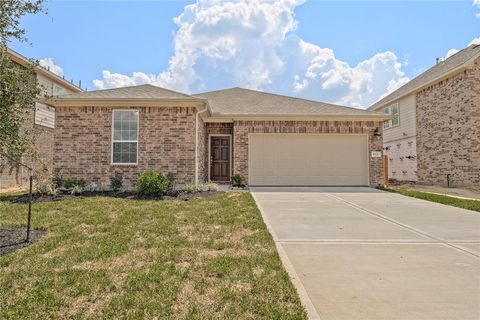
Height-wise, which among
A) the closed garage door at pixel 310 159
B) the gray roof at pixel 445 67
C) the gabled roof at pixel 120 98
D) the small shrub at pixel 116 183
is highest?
the gray roof at pixel 445 67

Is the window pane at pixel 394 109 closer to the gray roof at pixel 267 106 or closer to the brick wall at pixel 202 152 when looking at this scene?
the gray roof at pixel 267 106

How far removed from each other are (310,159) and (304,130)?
1286 millimetres

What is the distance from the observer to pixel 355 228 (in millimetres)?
6238

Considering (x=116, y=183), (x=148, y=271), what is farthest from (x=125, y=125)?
(x=148, y=271)

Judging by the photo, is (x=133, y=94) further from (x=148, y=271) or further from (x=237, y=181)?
(x=148, y=271)

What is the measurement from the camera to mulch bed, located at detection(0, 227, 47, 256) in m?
4.77

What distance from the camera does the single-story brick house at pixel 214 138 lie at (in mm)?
11398

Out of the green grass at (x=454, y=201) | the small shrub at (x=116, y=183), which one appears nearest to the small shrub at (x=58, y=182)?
the small shrub at (x=116, y=183)

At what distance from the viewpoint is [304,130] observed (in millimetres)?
13828

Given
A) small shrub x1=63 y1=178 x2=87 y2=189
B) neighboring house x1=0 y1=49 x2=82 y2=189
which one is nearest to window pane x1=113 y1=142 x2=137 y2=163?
small shrub x1=63 y1=178 x2=87 y2=189

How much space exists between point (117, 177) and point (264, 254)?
8249mm

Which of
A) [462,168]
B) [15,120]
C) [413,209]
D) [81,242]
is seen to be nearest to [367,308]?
[81,242]

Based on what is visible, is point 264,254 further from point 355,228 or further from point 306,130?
point 306,130

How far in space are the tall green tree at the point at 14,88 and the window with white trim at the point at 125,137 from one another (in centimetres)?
636
